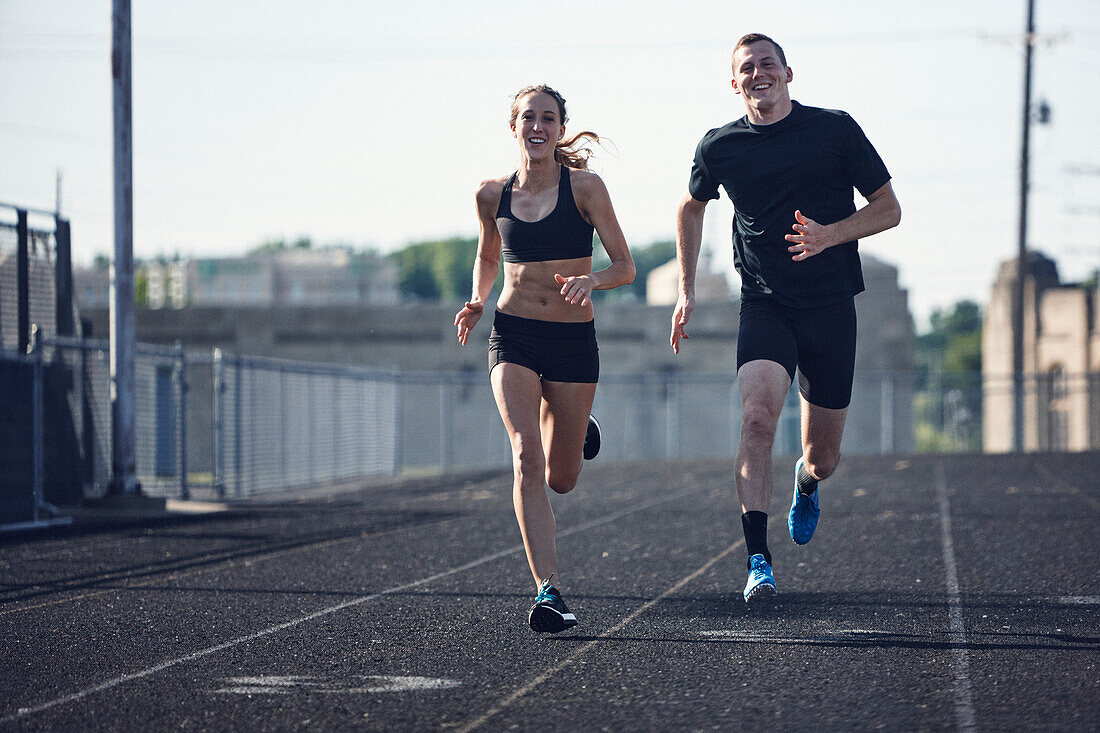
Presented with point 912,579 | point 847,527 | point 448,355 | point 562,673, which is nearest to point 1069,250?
point 448,355

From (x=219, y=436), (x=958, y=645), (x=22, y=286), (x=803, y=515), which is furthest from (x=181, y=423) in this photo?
(x=958, y=645)

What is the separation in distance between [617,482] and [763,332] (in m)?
15.2

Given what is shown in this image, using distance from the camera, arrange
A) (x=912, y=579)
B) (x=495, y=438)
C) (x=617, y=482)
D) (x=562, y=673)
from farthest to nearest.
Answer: (x=495, y=438), (x=617, y=482), (x=912, y=579), (x=562, y=673)

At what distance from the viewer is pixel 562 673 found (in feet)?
15.9

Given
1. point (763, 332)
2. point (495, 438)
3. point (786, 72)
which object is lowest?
point (495, 438)

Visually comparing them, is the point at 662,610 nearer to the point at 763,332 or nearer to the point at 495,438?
the point at 763,332

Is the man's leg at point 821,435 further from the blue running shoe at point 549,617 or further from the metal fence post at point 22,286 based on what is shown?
the metal fence post at point 22,286

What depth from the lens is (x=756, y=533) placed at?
5598 mm

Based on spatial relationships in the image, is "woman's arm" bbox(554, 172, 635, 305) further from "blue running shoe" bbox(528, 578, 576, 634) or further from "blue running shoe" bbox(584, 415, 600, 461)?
"blue running shoe" bbox(528, 578, 576, 634)

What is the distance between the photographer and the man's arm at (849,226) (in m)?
5.63

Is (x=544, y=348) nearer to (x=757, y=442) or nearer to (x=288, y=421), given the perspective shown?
(x=757, y=442)

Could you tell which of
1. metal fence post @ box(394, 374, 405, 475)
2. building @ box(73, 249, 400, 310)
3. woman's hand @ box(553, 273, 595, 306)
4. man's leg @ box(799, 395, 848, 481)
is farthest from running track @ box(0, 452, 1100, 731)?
building @ box(73, 249, 400, 310)

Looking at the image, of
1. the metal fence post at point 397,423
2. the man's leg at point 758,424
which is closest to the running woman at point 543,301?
the man's leg at point 758,424

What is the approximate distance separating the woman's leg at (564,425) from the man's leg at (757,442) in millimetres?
749
